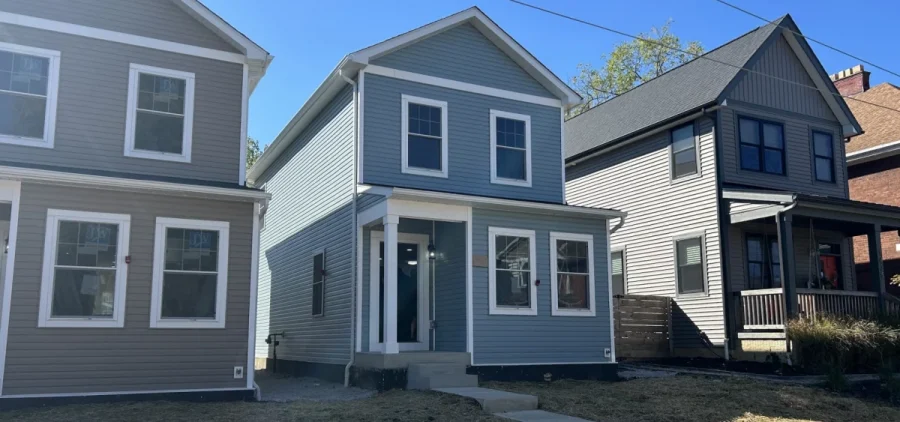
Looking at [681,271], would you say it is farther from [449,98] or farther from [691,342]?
[449,98]

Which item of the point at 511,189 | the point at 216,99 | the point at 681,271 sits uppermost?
the point at 216,99

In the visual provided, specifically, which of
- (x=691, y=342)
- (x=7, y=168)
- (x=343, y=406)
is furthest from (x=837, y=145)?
(x=7, y=168)

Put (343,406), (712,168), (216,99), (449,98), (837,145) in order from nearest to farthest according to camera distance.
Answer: (343,406), (216,99), (449,98), (712,168), (837,145)

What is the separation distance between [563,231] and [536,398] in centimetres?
455

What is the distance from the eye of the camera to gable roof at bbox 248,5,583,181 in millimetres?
13766

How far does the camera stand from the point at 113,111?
37.8ft

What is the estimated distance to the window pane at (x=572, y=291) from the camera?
14133 mm

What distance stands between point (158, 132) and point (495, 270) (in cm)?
584

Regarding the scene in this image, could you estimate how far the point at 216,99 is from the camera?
12.2m

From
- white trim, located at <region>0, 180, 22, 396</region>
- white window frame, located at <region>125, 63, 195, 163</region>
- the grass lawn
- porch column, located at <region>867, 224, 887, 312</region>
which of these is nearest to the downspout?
the grass lawn

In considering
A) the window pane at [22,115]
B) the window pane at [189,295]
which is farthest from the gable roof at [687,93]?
the window pane at [22,115]

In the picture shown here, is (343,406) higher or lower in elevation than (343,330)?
lower

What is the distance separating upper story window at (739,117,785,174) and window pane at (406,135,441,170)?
25.0 ft

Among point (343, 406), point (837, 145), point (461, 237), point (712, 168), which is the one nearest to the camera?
point (343, 406)
